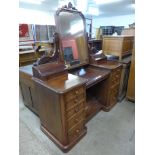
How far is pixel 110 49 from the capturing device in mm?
2824

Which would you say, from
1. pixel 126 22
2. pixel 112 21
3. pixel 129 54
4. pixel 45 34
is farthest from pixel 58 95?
pixel 112 21

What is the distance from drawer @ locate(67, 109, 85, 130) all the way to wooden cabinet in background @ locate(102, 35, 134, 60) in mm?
1583

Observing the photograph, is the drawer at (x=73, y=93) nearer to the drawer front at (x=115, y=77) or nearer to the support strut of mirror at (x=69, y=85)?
the support strut of mirror at (x=69, y=85)

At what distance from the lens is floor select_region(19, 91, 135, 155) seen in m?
1.59

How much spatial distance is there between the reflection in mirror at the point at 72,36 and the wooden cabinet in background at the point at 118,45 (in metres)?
0.80

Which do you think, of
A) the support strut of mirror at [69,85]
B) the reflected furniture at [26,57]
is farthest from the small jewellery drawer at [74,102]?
the reflected furniture at [26,57]

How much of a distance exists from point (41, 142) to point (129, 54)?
2.53 metres

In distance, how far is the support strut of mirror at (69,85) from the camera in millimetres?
1428

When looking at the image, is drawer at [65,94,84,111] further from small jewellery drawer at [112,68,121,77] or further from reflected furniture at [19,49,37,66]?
reflected furniture at [19,49,37,66]

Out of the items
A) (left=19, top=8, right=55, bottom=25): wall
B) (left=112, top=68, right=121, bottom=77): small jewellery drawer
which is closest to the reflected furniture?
(left=112, top=68, right=121, bottom=77): small jewellery drawer

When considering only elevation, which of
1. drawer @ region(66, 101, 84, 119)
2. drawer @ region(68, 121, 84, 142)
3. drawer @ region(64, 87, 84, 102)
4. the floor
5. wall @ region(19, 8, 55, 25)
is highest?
wall @ region(19, 8, 55, 25)

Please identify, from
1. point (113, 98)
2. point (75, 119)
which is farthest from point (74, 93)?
point (113, 98)

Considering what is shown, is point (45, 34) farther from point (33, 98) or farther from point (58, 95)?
point (58, 95)
